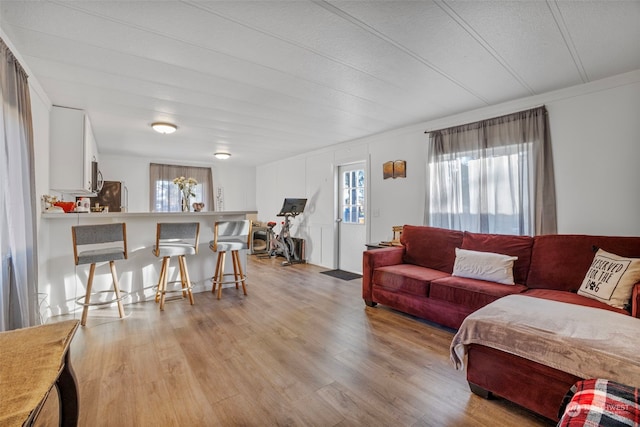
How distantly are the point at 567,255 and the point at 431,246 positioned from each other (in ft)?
4.04

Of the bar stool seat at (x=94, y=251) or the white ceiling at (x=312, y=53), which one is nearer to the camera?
the white ceiling at (x=312, y=53)

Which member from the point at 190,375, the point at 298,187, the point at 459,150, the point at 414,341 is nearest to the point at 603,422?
the point at 414,341

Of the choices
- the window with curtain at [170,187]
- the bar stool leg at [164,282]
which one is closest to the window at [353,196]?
the bar stool leg at [164,282]

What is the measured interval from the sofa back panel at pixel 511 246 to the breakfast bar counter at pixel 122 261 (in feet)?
10.0

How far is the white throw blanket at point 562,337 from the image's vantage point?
52.1 inches

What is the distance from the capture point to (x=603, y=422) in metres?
0.90

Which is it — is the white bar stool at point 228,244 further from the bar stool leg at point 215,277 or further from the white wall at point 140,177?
the white wall at point 140,177

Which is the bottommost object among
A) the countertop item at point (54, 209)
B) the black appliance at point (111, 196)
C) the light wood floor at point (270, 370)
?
the light wood floor at point (270, 370)

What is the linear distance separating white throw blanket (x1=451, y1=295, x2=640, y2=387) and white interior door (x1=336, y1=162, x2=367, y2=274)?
122 inches

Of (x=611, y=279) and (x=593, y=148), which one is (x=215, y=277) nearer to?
(x=611, y=279)

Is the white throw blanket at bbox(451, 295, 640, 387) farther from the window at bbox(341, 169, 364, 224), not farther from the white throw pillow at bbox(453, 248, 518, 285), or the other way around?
the window at bbox(341, 169, 364, 224)

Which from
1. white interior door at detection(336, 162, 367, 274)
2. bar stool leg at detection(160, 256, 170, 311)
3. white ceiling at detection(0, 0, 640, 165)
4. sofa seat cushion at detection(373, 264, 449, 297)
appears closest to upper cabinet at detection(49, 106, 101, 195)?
white ceiling at detection(0, 0, 640, 165)

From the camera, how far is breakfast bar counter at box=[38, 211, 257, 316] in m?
2.92

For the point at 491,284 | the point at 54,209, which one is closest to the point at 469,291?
the point at 491,284
